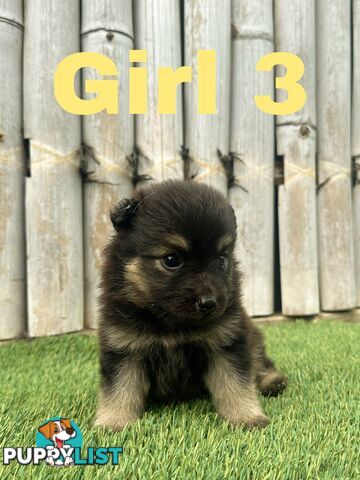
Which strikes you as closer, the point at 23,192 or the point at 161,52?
the point at 23,192

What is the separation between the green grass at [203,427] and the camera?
4.88 ft

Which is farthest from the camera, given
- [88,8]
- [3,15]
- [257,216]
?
[257,216]

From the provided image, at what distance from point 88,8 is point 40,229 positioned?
1.95m

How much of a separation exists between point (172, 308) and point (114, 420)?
0.57 meters

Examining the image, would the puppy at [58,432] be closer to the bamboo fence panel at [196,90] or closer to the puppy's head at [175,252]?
the puppy's head at [175,252]

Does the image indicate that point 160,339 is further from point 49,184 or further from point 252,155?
point 252,155

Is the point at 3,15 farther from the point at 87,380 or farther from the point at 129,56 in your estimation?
the point at 87,380

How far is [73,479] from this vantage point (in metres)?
1.43

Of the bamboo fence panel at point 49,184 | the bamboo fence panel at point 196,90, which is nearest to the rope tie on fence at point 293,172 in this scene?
the bamboo fence panel at point 196,90

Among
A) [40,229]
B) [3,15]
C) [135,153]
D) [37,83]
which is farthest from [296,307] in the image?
[3,15]

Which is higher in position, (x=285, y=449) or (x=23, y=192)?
(x=23, y=192)

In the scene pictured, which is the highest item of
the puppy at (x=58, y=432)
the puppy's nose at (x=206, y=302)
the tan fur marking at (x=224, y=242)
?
the tan fur marking at (x=224, y=242)

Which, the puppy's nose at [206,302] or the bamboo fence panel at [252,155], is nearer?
the puppy's nose at [206,302]

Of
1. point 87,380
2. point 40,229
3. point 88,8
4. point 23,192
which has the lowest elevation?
point 87,380
